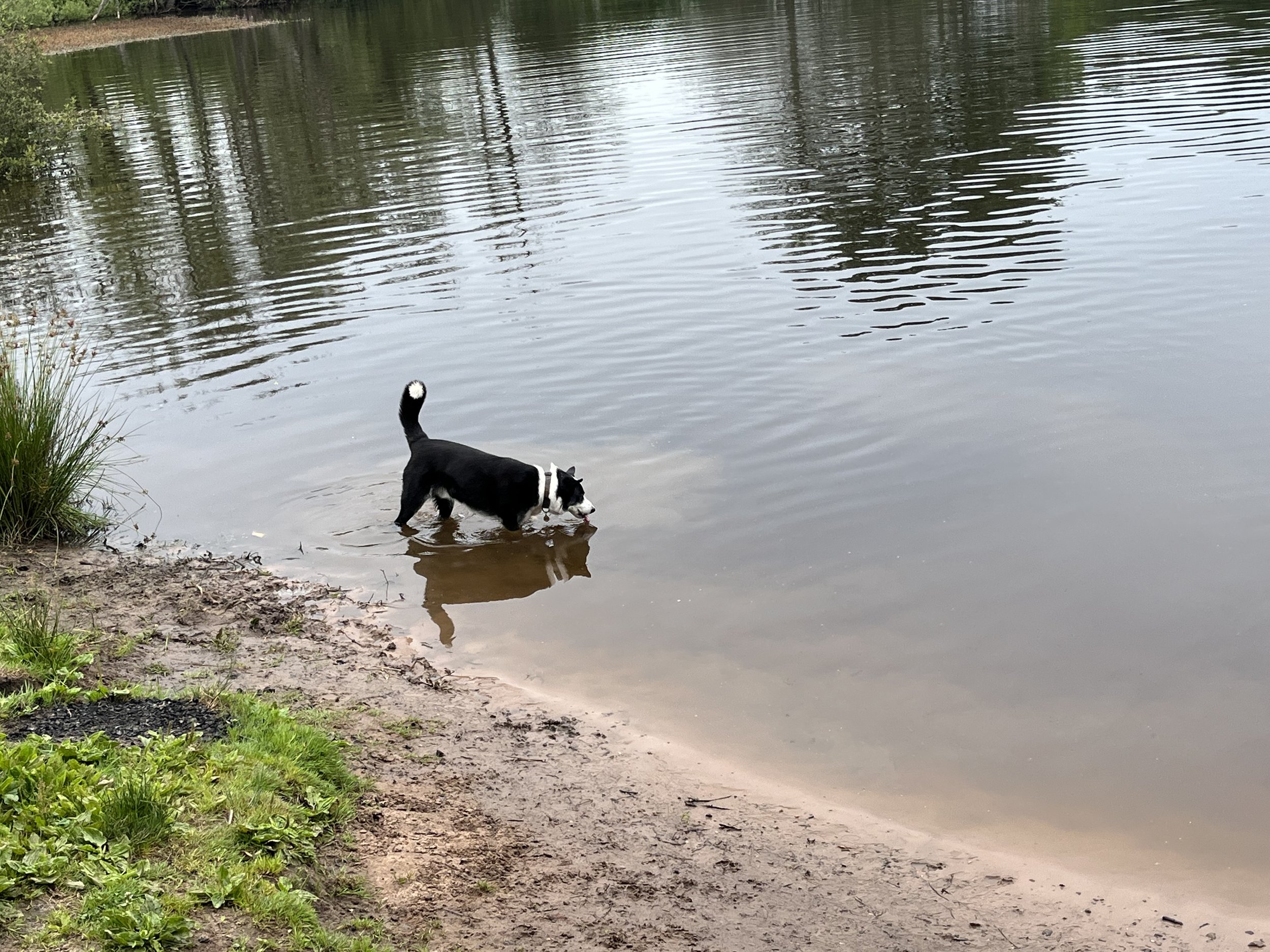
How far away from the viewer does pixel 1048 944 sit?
4.55 meters

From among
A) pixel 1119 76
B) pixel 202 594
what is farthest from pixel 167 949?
pixel 1119 76

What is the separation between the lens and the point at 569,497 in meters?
8.56

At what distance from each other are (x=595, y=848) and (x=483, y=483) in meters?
3.93

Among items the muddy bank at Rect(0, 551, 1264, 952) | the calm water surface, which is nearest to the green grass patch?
the muddy bank at Rect(0, 551, 1264, 952)

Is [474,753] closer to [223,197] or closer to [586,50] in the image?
[223,197]

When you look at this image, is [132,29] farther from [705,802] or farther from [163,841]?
[163,841]

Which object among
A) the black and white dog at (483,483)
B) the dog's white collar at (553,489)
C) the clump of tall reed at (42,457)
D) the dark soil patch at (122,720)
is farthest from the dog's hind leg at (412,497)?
the dark soil patch at (122,720)

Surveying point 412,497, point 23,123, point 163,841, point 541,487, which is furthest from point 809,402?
point 23,123

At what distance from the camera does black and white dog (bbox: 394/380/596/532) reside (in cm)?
852

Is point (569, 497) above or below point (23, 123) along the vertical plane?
below

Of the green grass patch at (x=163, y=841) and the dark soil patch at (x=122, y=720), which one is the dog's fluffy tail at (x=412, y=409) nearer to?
the dark soil patch at (x=122, y=720)

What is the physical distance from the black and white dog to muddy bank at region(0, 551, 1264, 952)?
6.32 ft

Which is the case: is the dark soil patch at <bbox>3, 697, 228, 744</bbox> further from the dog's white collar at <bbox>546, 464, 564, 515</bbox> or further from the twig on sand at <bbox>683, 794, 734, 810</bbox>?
the dog's white collar at <bbox>546, 464, 564, 515</bbox>

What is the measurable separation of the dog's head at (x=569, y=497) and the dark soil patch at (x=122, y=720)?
344 cm
